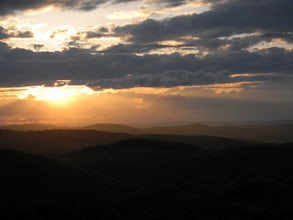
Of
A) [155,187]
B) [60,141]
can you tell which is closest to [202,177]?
[155,187]

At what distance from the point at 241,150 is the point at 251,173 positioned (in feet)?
37.3

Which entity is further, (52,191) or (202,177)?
(202,177)

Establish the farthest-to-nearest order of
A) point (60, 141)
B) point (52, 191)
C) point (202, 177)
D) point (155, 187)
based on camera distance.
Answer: point (60, 141) < point (202, 177) < point (155, 187) < point (52, 191)

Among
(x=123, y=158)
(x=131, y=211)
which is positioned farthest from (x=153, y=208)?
(x=123, y=158)

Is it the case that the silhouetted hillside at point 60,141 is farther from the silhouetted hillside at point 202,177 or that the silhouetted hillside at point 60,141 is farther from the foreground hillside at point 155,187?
the foreground hillside at point 155,187

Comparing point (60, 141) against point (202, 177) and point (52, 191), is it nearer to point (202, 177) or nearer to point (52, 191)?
point (202, 177)

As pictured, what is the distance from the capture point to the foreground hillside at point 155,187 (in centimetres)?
2812

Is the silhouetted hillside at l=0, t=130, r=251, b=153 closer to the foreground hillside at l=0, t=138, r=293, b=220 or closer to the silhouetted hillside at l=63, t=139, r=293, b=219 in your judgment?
the silhouetted hillside at l=63, t=139, r=293, b=219

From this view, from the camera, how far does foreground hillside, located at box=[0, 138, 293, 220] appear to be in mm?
28125

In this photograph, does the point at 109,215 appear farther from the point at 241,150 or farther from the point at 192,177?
the point at 241,150

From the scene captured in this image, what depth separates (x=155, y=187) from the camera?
35.5 meters

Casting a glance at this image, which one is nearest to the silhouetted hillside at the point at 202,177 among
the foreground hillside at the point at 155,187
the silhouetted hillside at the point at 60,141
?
the foreground hillside at the point at 155,187

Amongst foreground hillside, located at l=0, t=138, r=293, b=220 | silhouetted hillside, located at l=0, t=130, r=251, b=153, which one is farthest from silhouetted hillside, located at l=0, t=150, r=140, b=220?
silhouetted hillside, located at l=0, t=130, r=251, b=153

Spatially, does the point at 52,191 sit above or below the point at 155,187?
above
